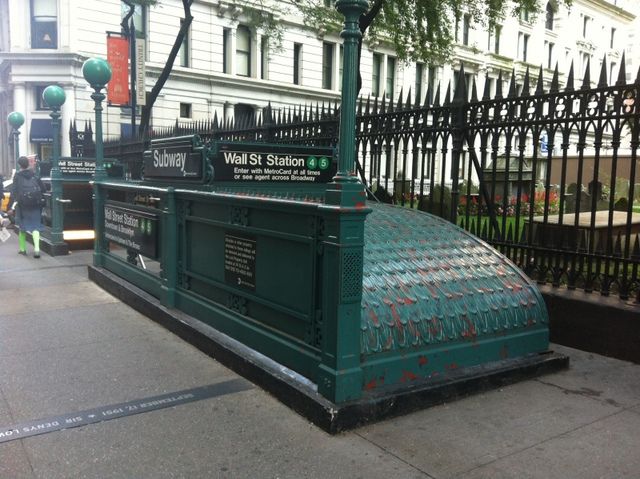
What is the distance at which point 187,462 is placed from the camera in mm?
3416

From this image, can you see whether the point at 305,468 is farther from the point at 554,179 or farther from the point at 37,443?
the point at 554,179

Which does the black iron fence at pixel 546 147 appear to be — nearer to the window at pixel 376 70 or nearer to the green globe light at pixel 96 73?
the green globe light at pixel 96 73

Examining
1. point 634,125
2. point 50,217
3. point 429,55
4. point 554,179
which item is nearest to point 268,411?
point 634,125

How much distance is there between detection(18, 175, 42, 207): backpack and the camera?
11.6 m

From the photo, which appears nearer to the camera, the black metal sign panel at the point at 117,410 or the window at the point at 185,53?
the black metal sign panel at the point at 117,410

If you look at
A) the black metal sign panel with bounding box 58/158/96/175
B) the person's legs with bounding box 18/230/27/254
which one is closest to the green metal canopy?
the person's legs with bounding box 18/230/27/254

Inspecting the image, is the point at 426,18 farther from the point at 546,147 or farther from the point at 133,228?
the point at 133,228

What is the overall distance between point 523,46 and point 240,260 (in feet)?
175

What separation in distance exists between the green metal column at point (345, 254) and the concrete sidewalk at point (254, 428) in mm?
381

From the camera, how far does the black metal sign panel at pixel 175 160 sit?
239 inches

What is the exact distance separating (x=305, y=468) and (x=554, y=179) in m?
15.7

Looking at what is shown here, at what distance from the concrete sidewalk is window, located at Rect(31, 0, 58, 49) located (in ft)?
93.1

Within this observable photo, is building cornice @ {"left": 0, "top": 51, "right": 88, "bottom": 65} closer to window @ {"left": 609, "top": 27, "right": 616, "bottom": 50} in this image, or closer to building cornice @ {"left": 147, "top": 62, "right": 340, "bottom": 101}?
building cornice @ {"left": 147, "top": 62, "right": 340, "bottom": 101}

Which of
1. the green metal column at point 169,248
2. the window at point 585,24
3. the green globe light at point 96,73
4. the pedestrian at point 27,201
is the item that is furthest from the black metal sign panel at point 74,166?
the window at point 585,24
